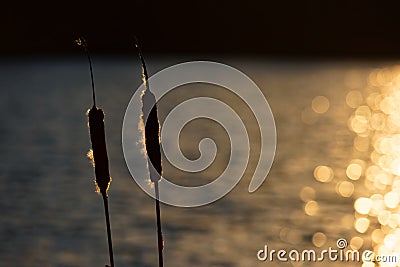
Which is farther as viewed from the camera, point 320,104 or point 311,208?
point 320,104

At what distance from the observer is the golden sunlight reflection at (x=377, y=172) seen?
21.1 m

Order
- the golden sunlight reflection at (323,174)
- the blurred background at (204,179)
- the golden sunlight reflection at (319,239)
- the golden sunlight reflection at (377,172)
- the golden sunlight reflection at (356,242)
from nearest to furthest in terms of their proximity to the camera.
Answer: the blurred background at (204,179) → the golden sunlight reflection at (319,239) → the golden sunlight reflection at (356,242) → the golden sunlight reflection at (377,172) → the golden sunlight reflection at (323,174)

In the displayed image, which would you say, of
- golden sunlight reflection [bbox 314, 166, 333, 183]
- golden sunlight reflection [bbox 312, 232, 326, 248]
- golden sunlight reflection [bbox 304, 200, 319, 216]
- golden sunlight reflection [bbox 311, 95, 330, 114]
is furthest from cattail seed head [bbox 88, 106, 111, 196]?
golden sunlight reflection [bbox 311, 95, 330, 114]

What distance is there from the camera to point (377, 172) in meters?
35.0

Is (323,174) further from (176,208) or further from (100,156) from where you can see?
(100,156)

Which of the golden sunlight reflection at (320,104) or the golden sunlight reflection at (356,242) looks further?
the golden sunlight reflection at (320,104)

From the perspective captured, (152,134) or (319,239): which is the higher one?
(319,239)

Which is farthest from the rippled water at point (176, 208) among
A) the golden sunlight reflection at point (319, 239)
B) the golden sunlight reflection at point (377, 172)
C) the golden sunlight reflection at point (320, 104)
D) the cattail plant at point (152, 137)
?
the cattail plant at point (152, 137)

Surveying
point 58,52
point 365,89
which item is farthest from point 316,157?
point 58,52

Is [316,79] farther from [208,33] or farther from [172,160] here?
[172,160]

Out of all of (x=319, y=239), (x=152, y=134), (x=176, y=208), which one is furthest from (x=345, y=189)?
(x=152, y=134)

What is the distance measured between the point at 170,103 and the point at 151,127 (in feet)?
195

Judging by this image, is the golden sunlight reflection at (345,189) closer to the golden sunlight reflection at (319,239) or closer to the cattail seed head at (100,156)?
the golden sunlight reflection at (319,239)

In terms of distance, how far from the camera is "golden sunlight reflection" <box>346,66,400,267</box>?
2109cm
